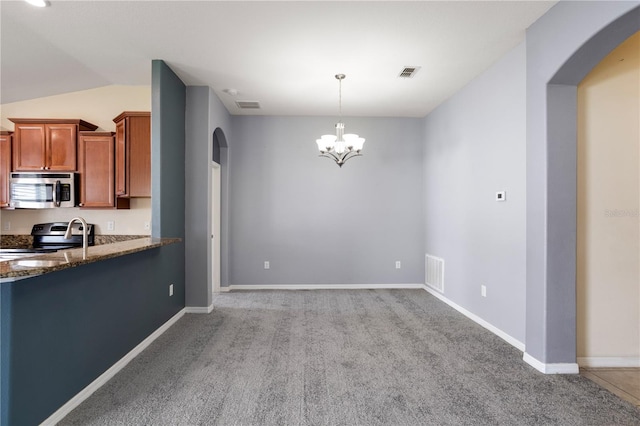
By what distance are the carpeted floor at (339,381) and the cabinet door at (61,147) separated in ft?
8.55

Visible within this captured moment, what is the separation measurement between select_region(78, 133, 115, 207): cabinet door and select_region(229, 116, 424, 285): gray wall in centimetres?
174

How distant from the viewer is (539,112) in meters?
2.78

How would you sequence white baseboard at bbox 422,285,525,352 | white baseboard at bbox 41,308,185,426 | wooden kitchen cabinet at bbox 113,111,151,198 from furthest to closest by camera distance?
wooden kitchen cabinet at bbox 113,111,151,198, white baseboard at bbox 422,285,525,352, white baseboard at bbox 41,308,185,426

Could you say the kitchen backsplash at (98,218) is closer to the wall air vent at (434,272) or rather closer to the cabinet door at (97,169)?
the cabinet door at (97,169)

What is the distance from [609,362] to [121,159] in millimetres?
5494

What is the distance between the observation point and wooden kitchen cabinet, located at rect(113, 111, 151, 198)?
4203mm

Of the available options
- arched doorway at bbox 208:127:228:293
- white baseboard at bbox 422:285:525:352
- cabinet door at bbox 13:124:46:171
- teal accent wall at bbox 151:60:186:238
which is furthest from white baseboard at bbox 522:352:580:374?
cabinet door at bbox 13:124:46:171

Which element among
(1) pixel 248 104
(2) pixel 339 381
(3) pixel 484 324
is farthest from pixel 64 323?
(3) pixel 484 324

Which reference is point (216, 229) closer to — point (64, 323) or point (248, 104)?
point (248, 104)

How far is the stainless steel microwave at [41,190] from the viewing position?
434 centimetres

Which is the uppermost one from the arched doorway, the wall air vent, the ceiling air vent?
the ceiling air vent

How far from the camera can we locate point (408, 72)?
383 centimetres

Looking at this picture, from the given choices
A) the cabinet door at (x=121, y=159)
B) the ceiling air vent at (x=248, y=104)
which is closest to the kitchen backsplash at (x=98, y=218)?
the cabinet door at (x=121, y=159)

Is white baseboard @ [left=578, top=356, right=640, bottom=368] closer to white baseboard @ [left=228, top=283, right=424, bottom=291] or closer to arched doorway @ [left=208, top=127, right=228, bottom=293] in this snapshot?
white baseboard @ [left=228, top=283, right=424, bottom=291]
